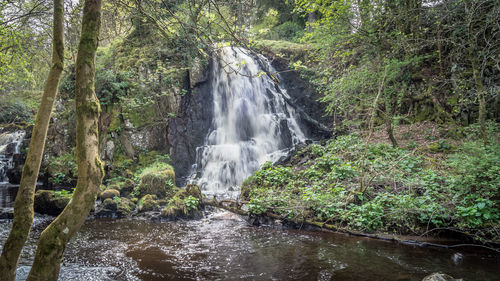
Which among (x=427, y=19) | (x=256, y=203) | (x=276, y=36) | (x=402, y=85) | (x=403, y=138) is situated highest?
(x=276, y=36)

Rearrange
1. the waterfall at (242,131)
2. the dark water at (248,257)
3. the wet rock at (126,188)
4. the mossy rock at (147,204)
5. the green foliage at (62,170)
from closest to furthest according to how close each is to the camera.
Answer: the dark water at (248,257)
the mossy rock at (147,204)
the wet rock at (126,188)
the green foliage at (62,170)
the waterfall at (242,131)

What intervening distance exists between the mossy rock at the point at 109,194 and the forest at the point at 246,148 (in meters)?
0.06

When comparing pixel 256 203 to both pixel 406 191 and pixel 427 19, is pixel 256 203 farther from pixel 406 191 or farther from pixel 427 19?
pixel 427 19

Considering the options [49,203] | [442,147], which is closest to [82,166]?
[49,203]

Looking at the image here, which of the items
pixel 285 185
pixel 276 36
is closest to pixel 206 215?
pixel 285 185

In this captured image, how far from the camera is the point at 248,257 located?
471 cm

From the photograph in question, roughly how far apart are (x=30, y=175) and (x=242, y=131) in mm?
10743

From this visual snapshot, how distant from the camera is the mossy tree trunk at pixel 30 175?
8.09ft

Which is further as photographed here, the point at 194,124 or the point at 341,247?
the point at 194,124

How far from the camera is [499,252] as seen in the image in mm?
4340

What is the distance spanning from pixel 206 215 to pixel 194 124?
641 centimetres

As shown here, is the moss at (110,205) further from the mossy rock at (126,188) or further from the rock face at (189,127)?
the rock face at (189,127)

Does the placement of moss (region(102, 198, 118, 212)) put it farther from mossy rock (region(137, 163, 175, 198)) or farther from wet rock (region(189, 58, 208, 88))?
wet rock (region(189, 58, 208, 88))

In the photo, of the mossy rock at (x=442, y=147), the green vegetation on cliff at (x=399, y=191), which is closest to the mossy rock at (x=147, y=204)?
the green vegetation on cliff at (x=399, y=191)
